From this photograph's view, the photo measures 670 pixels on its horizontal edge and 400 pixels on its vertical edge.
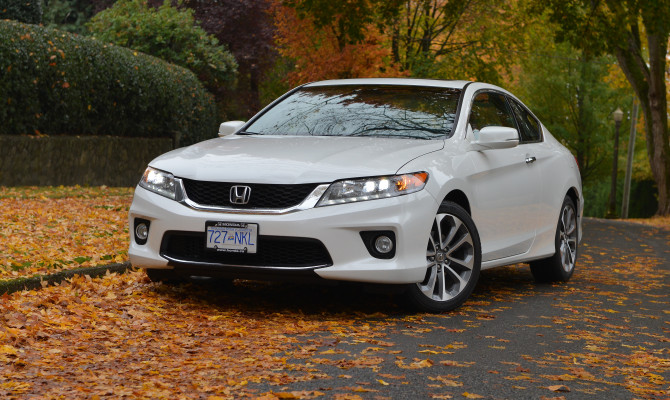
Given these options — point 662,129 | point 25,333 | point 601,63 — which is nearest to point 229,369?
point 25,333

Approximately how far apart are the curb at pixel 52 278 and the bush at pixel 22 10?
16177 mm

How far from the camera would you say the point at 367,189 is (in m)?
6.80

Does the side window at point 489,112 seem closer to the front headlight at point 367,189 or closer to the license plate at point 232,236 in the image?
the front headlight at point 367,189

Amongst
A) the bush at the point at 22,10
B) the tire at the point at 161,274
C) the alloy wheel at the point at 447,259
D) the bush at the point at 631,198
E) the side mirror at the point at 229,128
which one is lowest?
the bush at the point at 631,198

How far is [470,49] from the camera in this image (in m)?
33.8

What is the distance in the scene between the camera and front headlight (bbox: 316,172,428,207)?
6734 mm

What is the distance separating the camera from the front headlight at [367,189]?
6.73 m

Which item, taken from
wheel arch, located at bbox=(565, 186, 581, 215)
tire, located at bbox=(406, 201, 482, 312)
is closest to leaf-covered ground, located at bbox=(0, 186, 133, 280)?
tire, located at bbox=(406, 201, 482, 312)

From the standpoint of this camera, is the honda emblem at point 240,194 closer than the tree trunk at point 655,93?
Yes

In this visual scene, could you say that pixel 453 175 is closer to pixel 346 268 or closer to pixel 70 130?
pixel 346 268

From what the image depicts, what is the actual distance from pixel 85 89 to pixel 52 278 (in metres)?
11.8

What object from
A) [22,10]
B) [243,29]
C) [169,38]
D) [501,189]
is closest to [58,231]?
[501,189]

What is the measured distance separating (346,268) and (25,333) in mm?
1991

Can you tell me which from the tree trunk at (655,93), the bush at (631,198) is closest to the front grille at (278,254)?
the tree trunk at (655,93)
